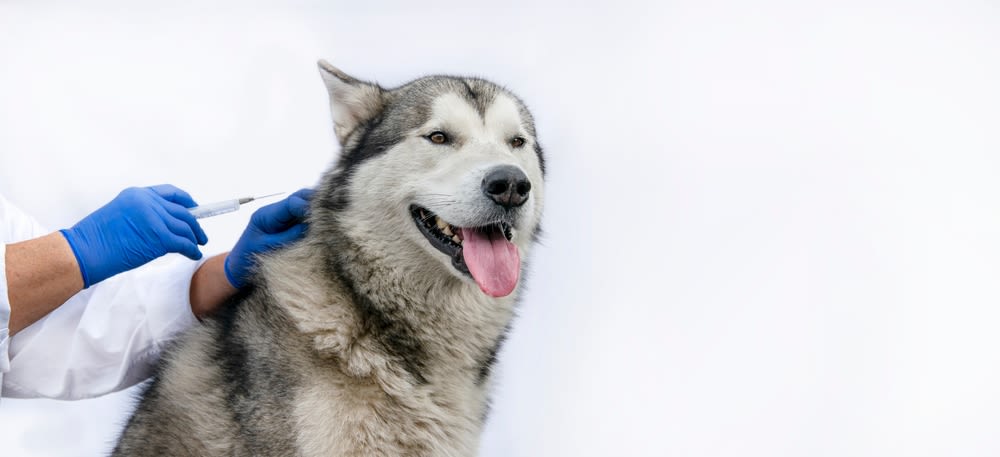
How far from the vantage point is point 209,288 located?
11.3 ft

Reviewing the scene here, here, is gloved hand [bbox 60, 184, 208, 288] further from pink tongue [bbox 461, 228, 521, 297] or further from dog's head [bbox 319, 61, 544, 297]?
pink tongue [bbox 461, 228, 521, 297]

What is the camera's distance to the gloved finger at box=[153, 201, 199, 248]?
3.12 meters

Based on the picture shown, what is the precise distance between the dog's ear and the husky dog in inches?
1.1

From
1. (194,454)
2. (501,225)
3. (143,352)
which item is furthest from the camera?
(143,352)

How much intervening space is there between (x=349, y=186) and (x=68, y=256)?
1.09 metres

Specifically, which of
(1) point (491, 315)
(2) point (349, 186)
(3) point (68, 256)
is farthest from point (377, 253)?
(3) point (68, 256)

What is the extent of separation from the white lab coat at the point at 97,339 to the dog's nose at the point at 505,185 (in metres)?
1.43

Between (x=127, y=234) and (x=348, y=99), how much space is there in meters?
1.00

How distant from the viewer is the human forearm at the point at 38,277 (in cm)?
284

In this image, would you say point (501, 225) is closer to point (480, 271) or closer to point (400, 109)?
point (480, 271)

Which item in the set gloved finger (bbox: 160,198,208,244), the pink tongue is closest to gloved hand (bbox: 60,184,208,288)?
gloved finger (bbox: 160,198,208,244)

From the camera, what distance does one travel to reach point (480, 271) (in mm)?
2682

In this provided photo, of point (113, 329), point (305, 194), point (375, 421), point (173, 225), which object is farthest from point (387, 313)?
point (113, 329)

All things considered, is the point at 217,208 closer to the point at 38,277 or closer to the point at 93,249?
the point at 93,249
